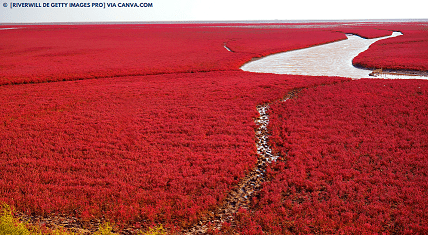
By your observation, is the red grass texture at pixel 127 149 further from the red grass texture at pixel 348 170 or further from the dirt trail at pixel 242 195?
the red grass texture at pixel 348 170

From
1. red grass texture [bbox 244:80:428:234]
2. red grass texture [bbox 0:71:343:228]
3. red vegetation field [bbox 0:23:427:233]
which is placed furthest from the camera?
red grass texture [bbox 0:71:343:228]

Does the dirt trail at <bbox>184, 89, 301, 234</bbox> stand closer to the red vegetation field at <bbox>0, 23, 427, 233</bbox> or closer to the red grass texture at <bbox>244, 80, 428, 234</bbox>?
the red vegetation field at <bbox>0, 23, 427, 233</bbox>

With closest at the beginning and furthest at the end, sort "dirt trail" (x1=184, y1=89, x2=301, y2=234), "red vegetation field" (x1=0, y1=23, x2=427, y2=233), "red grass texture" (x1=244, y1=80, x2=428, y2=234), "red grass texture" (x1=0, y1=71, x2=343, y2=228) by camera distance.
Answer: "red grass texture" (x1=244, y1=80, x2=428, y2=234) → "dirt trail" (x1=184, y1=89, x2=301, y2=234) → "red vegetation field" (x1=0, y1=23, x2=427, y2=233) → "red grass texture" (x1=0, y1=71, x2=343, y2=228)

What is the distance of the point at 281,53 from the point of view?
57188mm

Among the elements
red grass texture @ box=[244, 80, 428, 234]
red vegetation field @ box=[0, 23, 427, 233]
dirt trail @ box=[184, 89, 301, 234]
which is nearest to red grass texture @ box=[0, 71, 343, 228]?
red vegetation field @ box=[0, 23, 427, 233]

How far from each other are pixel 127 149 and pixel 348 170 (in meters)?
10.2

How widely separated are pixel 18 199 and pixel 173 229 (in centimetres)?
580

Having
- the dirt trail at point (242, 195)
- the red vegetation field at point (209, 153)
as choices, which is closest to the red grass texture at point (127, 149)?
the red vegetation field at point (209, 153)

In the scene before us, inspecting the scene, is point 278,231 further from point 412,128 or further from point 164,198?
point 412,128

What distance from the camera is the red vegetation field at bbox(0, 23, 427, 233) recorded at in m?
9.27

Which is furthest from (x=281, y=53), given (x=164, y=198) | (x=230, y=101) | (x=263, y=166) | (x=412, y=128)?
(x=164, y=198)

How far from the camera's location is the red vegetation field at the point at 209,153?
9266 millimetres

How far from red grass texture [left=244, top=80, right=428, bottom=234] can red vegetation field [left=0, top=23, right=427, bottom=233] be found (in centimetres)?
5

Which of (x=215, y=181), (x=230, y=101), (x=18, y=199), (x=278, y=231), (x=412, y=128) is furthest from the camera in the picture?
(x=230, y=101)
